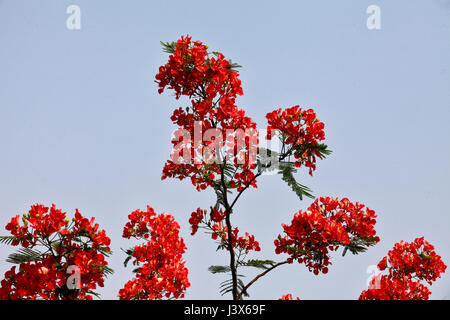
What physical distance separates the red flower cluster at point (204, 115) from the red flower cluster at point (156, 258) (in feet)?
3.28

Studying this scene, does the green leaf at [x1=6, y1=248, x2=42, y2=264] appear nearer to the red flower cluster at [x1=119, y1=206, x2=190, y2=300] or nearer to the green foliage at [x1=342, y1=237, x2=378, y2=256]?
the red flower cluster at [x1=119, y1=206, x2=190, y2=300]

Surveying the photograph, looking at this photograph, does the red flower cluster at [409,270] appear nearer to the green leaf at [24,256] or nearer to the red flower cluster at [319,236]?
the red flower cluster at [319,236]

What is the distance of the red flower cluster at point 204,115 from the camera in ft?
13.2

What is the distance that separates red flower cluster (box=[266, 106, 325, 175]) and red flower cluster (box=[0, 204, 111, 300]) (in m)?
2.15

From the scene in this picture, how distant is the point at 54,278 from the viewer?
3389 mm

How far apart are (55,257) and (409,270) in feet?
15.6

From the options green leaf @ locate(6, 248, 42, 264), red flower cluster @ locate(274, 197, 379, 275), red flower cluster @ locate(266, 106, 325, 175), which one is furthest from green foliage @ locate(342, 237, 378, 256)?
green leaf @ locate(6, 248, 42, 264)

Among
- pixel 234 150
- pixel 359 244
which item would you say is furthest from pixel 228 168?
pixel 359 244

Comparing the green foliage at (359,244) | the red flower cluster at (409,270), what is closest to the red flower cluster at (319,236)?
the green foliage at (359,244)

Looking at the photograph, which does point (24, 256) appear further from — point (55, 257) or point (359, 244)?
point (359, 244)

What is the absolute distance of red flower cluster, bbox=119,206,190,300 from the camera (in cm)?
424
